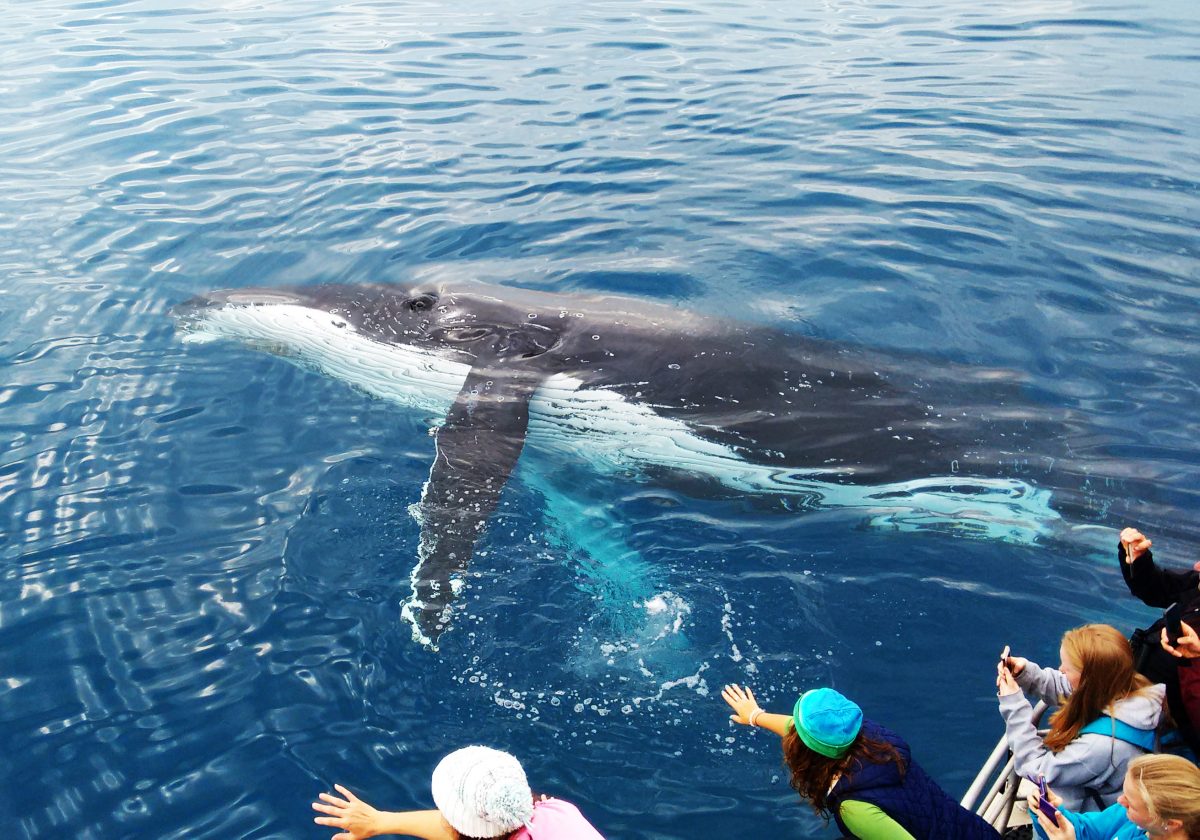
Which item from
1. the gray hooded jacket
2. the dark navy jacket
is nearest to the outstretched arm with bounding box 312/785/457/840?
the dark navy jacket

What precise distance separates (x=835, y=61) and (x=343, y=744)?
21391 mm

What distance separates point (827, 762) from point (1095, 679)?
1426 mm

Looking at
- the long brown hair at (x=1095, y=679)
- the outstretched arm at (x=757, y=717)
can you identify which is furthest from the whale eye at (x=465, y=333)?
Result: the long brown hair at (x=1095, y=679)

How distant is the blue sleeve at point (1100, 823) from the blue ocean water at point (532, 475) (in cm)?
161

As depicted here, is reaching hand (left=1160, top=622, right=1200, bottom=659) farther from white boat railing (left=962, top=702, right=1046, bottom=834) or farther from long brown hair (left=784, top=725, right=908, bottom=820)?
long brown hair (left=784, top=725, right=908, bottom=820)

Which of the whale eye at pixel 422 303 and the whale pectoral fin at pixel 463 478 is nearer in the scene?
the whale pectoral fin at pixel 463 478

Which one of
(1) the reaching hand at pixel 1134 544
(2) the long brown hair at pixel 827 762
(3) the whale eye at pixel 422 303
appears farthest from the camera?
(3) the whale eye at pixel 422 303

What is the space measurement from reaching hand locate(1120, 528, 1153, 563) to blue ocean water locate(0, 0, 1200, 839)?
5.04 ft

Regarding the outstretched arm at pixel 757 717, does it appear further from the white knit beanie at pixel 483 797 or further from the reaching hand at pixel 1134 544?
the reaching hand at pixel 1134 544

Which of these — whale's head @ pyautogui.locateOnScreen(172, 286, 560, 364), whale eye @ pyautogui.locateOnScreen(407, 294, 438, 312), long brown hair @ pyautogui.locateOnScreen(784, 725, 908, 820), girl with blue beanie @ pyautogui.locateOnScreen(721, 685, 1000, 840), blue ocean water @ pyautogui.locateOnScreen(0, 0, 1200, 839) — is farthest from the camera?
whale eye @ pyautogui.locateOnScreen(407, 294, 438, 312)

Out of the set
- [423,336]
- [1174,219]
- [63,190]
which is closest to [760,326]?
[423,336]

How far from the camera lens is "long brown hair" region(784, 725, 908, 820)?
418 cm

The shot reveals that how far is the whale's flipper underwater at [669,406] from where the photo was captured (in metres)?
7.90

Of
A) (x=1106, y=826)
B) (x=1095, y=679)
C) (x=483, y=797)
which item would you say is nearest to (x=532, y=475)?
(x=483, y=797)
